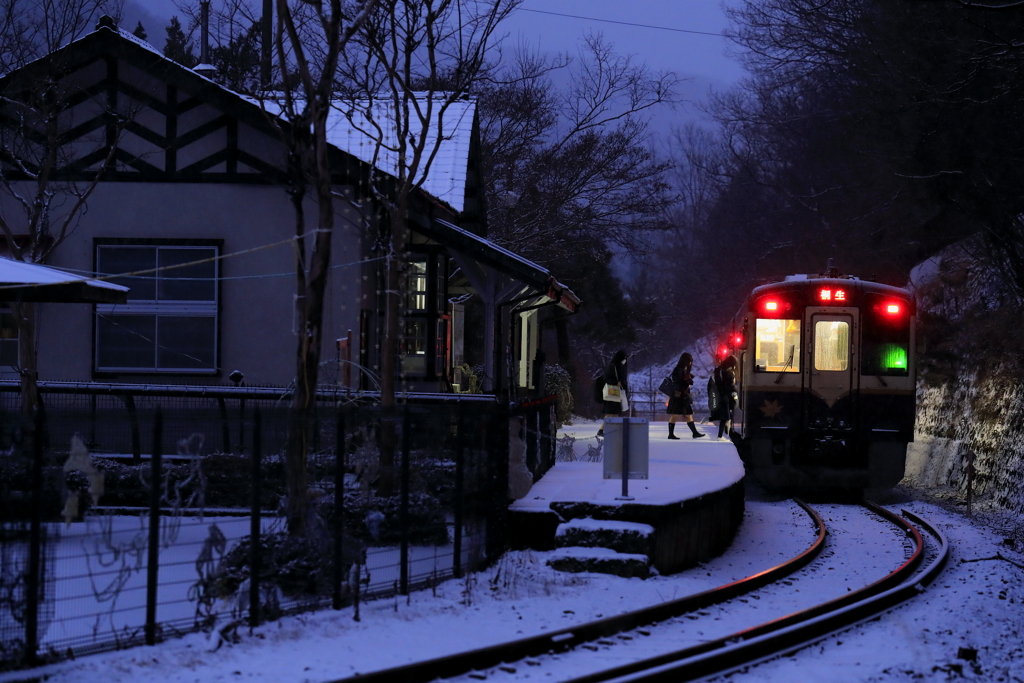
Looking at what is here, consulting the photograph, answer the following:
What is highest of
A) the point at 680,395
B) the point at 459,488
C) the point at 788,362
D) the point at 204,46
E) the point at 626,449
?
the point at 204,46

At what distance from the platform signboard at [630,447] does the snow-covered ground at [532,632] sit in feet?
3.58

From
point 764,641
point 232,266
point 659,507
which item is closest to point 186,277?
point 232,266

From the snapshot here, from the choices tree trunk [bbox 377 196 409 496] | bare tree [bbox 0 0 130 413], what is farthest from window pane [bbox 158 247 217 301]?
tree trunk [bbox 377 196 409 496]

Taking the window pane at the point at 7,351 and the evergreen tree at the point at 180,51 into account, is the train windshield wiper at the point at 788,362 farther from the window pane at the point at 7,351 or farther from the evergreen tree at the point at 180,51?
the window pane at the point at 7,351

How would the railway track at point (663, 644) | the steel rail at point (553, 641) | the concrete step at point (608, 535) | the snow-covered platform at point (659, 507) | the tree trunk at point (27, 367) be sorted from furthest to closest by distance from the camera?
the tree trunk at point (27, 367)
the snow-covered platform at point (659, 507)
the concrete step at point (608, 535)
the railway track at point (663, 644)
the steel rail at point (553, 641)

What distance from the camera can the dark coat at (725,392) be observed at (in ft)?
66.8

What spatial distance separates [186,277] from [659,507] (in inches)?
305

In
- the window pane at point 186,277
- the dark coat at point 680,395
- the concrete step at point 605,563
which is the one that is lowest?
the concrete step at point 605,563

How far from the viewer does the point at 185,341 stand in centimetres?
1478

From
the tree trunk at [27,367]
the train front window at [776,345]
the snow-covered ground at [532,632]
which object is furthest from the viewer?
the train front window at [776,345]

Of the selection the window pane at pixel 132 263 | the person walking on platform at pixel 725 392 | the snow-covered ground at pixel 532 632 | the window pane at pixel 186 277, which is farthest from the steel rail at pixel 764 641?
the person walking on platform at pixel 725 392

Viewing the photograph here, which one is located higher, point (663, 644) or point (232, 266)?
point (232, 266)

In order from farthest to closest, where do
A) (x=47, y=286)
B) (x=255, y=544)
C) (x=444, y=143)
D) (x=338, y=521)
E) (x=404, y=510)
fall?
(x=444, y=143) → (x=47, y=286) → (x=404, y=510) → (x=338, y=521) → (x=255, y=544)

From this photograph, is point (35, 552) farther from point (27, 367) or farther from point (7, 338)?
point (7, 338)
